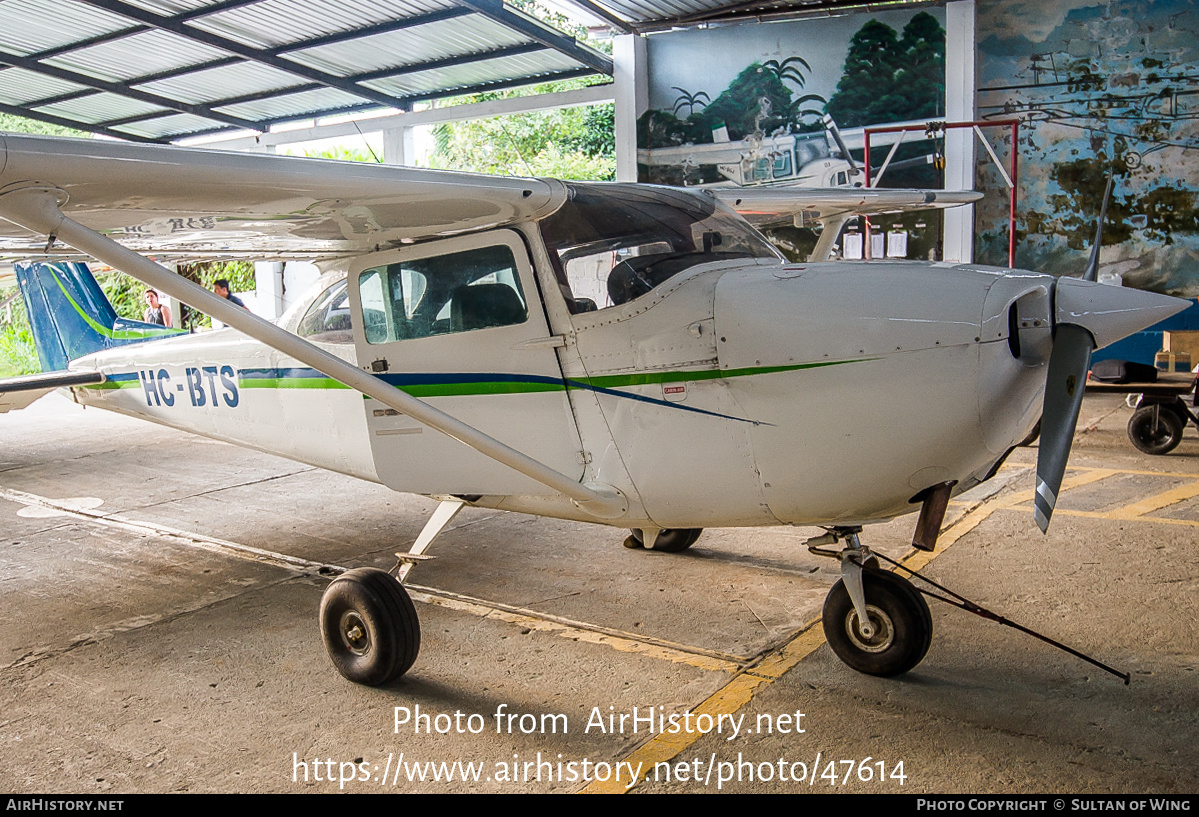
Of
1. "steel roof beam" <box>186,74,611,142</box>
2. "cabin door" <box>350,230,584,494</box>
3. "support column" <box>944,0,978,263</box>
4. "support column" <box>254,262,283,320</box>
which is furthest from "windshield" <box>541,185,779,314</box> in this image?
"support column" <box>254,262,283,320</box>

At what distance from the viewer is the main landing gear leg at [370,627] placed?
353cm

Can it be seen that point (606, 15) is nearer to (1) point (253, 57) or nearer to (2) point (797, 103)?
(2) point (797, 103)

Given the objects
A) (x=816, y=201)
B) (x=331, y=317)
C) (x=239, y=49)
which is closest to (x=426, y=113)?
(x=239, y=49)

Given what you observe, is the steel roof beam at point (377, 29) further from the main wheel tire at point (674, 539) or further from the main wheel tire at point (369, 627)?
the main wheel tire at point (369, 627)

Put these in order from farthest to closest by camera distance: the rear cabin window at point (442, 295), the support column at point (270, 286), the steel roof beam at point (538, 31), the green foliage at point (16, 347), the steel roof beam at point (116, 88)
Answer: the green foliage at point (16, 347)
the support column at point (270, 286)
the steel roof beam at point (116, 88)
the steel roof beam at point (538, 31)
the rear cabin window at point (442, 295)

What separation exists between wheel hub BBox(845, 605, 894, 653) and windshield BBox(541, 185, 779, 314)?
4.96ft

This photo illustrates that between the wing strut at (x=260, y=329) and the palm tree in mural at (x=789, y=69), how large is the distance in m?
10.9

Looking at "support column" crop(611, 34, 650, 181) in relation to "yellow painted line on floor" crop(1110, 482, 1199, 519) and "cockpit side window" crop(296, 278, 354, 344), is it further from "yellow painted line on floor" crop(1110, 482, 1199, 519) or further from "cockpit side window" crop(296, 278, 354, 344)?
"cockpit side window" crop(296, 278, 354, 344)

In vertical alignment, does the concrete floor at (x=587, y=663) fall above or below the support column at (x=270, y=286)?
below

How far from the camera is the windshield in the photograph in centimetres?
355

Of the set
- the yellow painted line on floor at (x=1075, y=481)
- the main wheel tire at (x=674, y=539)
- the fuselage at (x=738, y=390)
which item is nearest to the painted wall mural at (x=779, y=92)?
the yellow painted line on floor at (x=1075, y=481)

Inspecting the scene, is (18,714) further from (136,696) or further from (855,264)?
(855,264)

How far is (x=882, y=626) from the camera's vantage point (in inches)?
138

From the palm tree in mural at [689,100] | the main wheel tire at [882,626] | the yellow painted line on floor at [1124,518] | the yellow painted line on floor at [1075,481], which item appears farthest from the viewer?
the palm tree in mural at [689,100]
